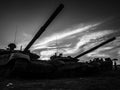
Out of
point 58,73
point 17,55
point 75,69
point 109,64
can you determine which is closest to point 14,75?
point 17,55

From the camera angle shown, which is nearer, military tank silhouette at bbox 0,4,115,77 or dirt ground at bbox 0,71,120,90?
dirt ground at bbox 0,71,120,90

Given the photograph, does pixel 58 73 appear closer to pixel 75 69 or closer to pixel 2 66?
pixel 75 69

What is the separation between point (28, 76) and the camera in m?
6.77

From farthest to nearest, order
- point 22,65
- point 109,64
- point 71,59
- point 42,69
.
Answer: point 109,64
point 71,59
point 42,69
point 22,65

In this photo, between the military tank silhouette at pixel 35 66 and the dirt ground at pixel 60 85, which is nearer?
the dirt ground at pixel 60 85

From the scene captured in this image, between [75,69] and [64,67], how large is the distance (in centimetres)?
84

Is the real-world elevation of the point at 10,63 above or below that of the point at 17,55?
below

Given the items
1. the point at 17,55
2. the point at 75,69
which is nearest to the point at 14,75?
the point at 17,55

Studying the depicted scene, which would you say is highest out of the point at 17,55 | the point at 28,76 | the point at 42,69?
the point at 17,55

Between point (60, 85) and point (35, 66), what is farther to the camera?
point (35, 66)

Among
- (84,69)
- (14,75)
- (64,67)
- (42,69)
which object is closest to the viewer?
(14,75)

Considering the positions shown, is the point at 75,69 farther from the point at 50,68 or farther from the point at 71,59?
the point at 71,59

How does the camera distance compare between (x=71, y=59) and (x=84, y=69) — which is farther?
→ (x=71, y=59)

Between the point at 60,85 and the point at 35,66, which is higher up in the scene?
the point at 35,66
